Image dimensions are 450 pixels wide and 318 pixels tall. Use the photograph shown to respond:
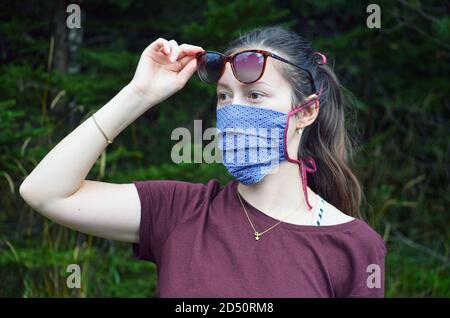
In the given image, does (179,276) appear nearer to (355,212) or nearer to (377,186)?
(355,212)

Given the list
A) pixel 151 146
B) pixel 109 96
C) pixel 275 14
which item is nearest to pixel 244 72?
pixel 275 14

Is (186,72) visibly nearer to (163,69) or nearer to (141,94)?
(163,69)

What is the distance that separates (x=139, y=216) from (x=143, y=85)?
0.49 metres

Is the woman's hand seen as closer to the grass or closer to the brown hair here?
the brown hair

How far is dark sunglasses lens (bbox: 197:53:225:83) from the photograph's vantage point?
8.21 ft

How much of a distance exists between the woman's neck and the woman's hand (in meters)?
0.48

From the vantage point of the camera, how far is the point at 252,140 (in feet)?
8.26

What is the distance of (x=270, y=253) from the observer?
231 centimetres

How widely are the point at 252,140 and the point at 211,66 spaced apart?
1.06ft

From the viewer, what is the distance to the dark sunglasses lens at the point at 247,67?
2428mm

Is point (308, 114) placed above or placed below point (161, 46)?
below

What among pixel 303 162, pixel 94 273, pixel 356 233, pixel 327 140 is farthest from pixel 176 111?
pixel 356 233

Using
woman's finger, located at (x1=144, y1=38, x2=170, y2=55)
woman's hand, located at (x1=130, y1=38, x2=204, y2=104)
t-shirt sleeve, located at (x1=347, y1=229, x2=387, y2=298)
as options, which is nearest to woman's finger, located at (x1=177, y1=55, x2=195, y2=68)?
woman's hand, located at (x1=130, y1=38, x2=204, y2=104)

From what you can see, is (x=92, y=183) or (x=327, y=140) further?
(x=327, y=140)
